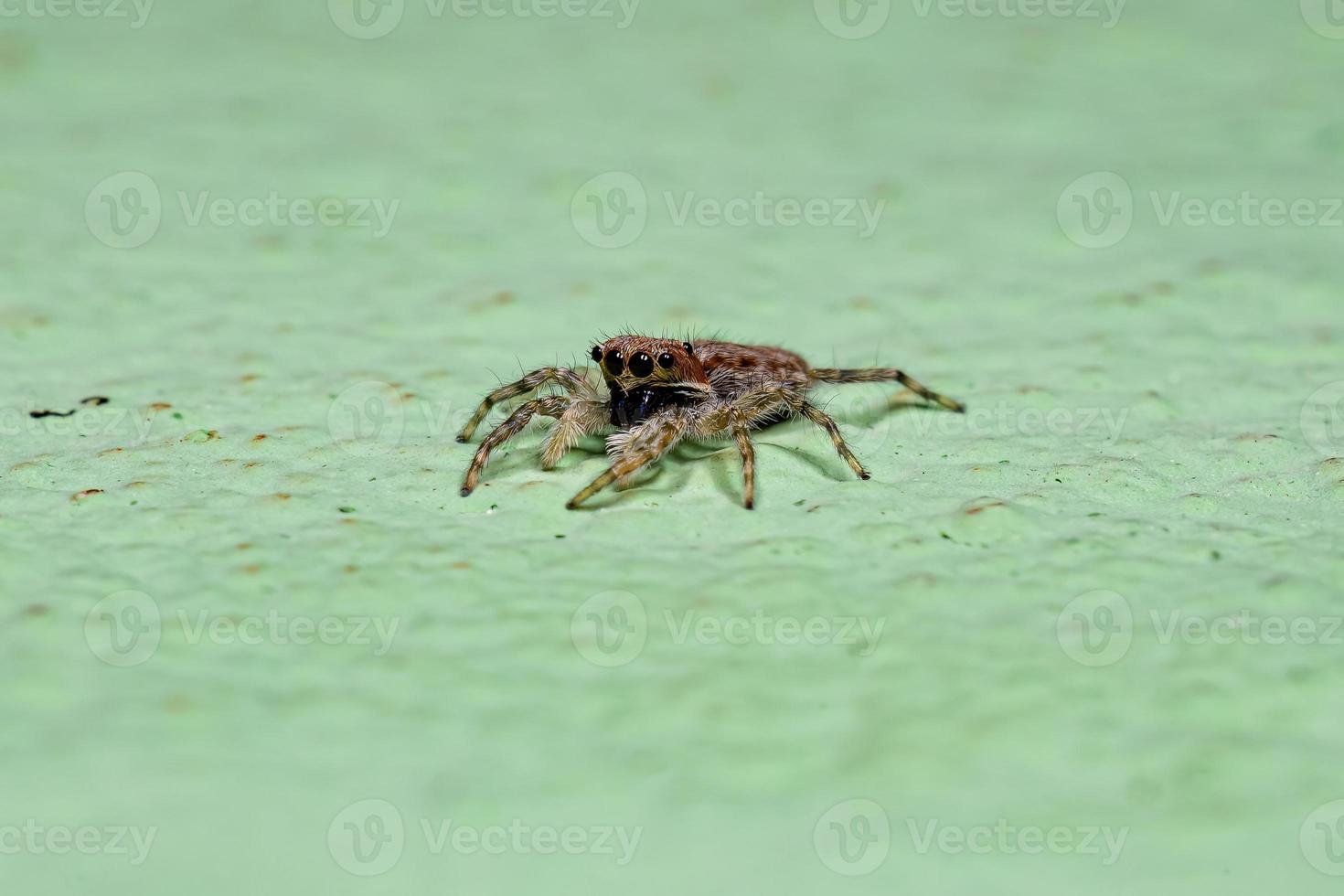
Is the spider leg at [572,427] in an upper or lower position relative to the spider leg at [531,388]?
lower

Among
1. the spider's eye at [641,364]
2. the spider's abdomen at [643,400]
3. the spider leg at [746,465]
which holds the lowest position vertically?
the spider leg at [746,465]

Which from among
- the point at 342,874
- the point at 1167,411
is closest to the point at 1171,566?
the point at 1167,411

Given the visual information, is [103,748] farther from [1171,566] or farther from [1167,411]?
[1167,411]

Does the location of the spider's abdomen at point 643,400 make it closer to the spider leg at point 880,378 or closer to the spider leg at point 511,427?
the spider leg at point 511,427

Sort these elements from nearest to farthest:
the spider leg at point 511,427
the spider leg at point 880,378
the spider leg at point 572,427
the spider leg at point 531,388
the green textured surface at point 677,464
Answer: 1. the green textured surface at point 677,464
2. the spider leg at point 511,427
3. the spider leg at point 572,427
4. the spider leg at point 531,388
5. the spider leg at point 880,378

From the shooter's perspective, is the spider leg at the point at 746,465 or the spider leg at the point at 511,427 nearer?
the spider leg at the point at 746,465

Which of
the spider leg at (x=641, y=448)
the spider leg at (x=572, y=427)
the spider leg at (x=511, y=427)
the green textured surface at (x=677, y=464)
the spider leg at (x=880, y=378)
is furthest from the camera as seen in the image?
the spider leg at (x=880, y=378)

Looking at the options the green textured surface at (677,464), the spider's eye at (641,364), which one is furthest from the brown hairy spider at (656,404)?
the green textured surface at (677,464)
